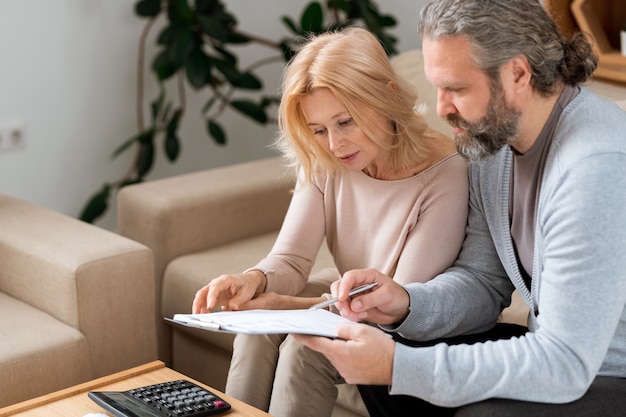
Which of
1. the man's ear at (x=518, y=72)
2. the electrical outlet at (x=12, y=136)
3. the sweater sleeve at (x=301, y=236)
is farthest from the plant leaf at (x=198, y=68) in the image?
the man's ear at (x=518, y=72)

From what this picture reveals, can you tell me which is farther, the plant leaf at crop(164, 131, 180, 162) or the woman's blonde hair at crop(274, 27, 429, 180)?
the plant leaf at crop(164, 131, 180, 162)

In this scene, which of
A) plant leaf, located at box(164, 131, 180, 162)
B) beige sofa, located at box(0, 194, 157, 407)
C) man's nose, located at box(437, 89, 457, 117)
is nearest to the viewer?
man's nose, located at box(437, 89, 457, 117)

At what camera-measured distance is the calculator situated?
4.83 ft

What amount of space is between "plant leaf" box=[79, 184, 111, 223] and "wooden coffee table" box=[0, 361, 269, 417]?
1556 millimetres

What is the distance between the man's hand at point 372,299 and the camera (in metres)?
1.54

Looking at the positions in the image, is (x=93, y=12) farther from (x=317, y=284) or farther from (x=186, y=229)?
(x=317, y=284)

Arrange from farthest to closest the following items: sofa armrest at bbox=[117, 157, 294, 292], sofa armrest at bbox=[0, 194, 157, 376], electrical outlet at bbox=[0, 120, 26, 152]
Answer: electrical outlet at bbox=[0, 120, 26, 152], sofa armrest at bbox=[117, 157, 294, 292], sofa armrest at bbox=[0, 194, 157, 376]

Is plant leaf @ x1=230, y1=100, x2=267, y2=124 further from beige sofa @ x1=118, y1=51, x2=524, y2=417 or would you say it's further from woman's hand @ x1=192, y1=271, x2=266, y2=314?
woman's hand @ x1=192, y1=271, x2=266, y2=314

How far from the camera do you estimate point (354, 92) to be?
173 cm

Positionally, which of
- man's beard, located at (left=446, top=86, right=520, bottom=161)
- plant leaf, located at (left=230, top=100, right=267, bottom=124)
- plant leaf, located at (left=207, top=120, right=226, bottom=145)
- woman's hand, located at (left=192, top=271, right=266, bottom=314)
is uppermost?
man's beard, located at (left=446, top=86, right=520, bottom=161)

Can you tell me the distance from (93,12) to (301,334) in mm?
2154

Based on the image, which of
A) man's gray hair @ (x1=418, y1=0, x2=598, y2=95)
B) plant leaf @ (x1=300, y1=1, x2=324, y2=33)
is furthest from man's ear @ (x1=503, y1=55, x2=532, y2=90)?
plant leaf @ (x1=300, y1=1, x2=324, y2=33)

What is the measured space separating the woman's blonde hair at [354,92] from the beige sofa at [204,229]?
1.63ft

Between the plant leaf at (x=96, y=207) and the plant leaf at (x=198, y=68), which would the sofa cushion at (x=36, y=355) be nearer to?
the plant leaf at (x=96, y=207)
